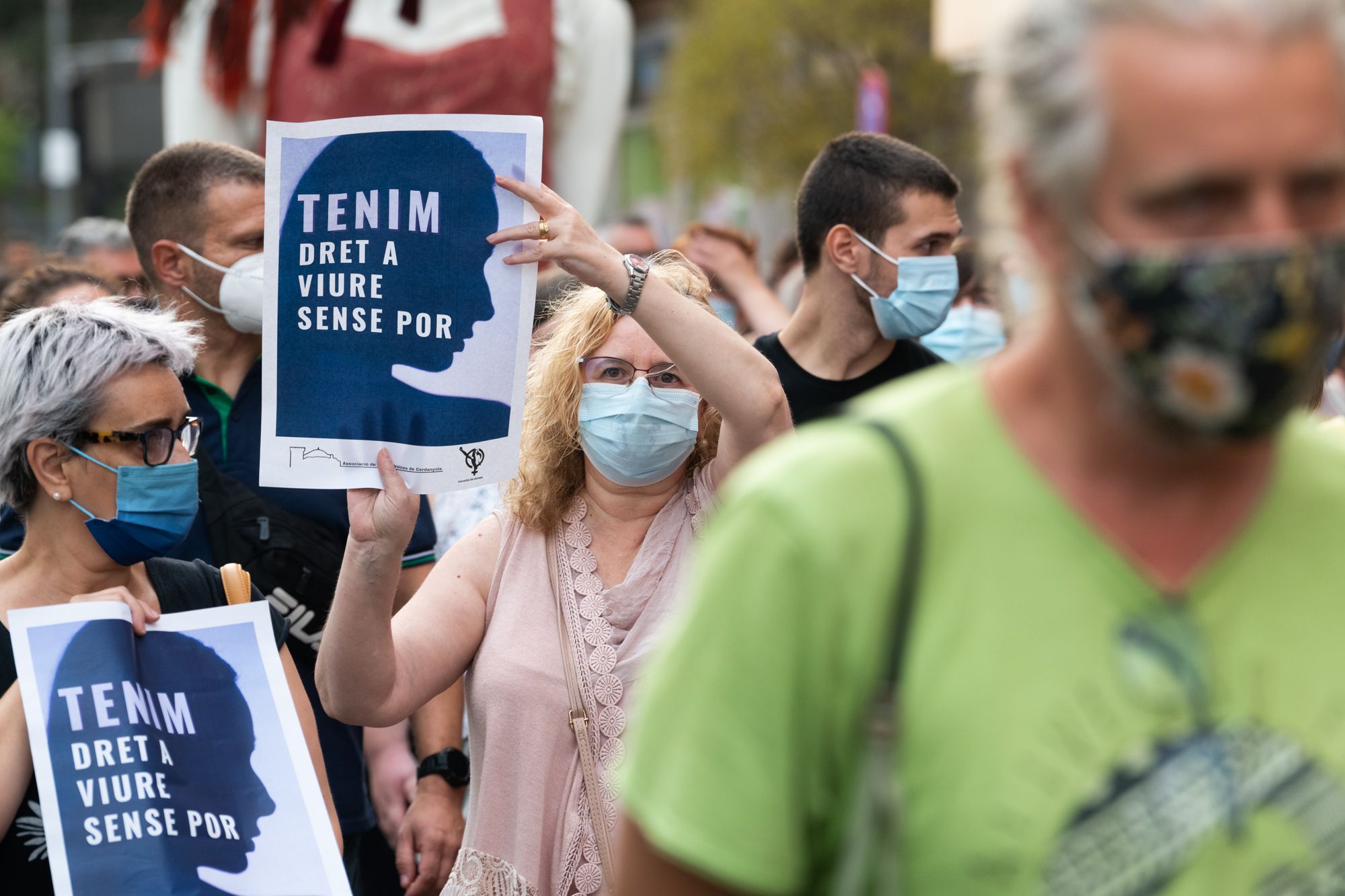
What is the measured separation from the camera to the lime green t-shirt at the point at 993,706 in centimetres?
140

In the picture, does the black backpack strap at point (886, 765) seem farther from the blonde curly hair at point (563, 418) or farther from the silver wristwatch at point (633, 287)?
the blonde curly hair at point (563, 418)

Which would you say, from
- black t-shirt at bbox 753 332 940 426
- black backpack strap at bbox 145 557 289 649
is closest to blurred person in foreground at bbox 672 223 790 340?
black t-shirt at bbox 753 332 940 426

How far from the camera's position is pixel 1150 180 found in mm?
1348

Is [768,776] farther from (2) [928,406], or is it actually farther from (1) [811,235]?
(1) [811,235]

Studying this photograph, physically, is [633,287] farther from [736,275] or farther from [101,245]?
[101,245]

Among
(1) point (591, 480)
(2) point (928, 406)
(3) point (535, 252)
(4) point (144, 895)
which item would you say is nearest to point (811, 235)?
(1) point (591, 480)

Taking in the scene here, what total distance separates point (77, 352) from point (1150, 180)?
2.44 meters

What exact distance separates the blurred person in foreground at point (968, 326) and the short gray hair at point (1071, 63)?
15.8 ft

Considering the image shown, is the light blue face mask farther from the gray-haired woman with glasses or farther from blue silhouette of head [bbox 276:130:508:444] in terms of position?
the gray-haired woman with glasses

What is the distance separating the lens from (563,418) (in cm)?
358

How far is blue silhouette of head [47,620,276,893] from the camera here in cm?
273

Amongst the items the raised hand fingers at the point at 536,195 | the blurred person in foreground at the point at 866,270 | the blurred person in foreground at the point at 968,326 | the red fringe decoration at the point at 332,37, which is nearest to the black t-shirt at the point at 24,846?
Answer: the raised hand fingers at the point at 536,195

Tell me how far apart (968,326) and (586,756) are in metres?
3.60

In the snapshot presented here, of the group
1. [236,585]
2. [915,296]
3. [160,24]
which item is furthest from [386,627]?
[160,24]
